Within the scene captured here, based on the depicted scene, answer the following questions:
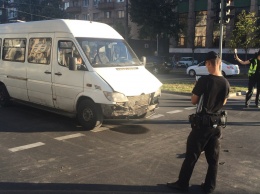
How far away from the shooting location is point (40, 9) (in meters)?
55.5

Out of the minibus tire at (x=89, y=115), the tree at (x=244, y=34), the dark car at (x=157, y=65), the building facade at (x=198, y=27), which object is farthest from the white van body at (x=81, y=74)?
the building facade at (x=198, y=27)

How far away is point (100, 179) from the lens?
15.7 feet

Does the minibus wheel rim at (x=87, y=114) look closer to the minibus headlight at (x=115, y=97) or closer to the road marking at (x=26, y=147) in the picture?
the minibus headlight at (x=115, y=97)

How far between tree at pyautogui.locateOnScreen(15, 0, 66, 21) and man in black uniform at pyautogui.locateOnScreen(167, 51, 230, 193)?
5170cm

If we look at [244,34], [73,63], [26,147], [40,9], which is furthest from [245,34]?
[40,9]

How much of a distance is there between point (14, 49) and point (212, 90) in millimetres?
7147

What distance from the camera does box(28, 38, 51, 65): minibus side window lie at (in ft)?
27.4

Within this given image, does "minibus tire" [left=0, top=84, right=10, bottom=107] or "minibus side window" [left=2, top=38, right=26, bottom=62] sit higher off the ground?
"minibus side window" [left=2, top=38, right=26, bottom=62]

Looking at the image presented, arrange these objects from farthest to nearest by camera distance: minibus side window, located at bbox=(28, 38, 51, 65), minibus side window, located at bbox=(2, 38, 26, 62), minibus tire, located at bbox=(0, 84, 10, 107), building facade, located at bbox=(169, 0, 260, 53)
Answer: building facade, located at bbox=(169, 0, 260, 53), minibus tire, located at bbox=(0, 84, 10, 107), minibus side window, located at bbox=(2, 38, 26, 62), minibus side window, located at bbox=(28, 38, 51, 65)

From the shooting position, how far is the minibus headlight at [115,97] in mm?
6914

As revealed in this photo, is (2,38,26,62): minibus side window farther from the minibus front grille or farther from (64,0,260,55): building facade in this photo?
(64,0,260,55): building facade

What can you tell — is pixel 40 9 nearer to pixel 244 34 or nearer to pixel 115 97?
pixel 244 34

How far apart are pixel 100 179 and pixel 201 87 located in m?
1.97

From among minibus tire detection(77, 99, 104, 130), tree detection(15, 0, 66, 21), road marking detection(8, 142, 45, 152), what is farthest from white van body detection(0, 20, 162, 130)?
tree detection(15, 0, 66, 21)
